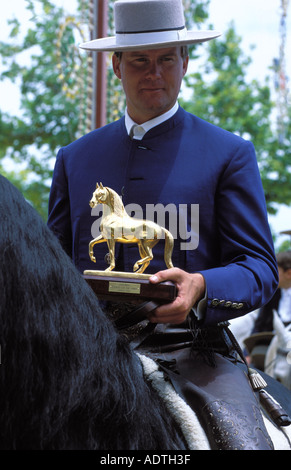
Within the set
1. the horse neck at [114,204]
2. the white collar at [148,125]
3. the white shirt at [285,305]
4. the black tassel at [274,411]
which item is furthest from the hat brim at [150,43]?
the white shirt at [285,305]

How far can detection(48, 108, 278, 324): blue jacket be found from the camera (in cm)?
208

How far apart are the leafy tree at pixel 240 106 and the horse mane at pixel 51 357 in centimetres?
1482

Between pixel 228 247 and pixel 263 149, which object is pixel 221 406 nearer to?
pixel 228 247

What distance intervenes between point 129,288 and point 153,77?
0.77 metres

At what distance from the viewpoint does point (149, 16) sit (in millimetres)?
2266

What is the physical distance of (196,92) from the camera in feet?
57.5

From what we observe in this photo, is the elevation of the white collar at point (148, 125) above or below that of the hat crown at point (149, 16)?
below

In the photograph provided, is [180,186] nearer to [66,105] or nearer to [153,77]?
[153,77]

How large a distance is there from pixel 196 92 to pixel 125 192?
1574 cm

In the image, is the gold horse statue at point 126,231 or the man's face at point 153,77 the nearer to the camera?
the gold horse statue at point 126,231

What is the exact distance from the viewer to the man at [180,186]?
2.05 meters

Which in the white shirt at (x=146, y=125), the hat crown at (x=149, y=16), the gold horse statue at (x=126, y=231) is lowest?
the gold horse statue at (x=126, y=231)

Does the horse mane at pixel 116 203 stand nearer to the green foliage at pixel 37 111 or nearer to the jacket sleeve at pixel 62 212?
the jacket sleeve at pixel 62 212
